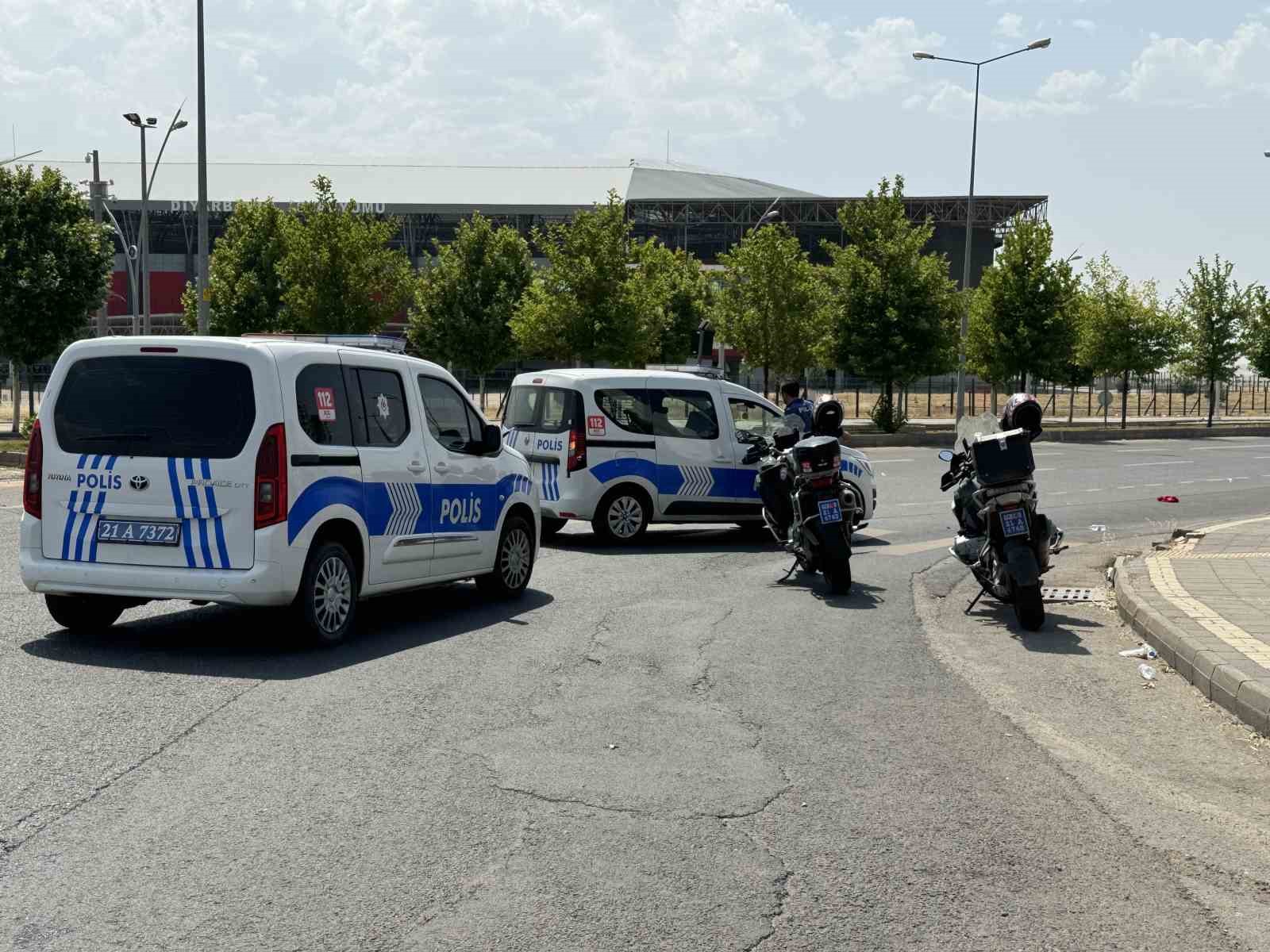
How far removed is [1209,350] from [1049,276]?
9.90 meters

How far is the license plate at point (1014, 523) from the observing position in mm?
10000

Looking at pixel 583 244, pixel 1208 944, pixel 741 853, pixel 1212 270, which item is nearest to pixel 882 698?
pixel 741 853

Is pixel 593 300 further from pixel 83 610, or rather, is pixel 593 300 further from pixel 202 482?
pixel 202 482

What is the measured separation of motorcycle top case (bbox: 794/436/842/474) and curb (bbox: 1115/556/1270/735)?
2611mm

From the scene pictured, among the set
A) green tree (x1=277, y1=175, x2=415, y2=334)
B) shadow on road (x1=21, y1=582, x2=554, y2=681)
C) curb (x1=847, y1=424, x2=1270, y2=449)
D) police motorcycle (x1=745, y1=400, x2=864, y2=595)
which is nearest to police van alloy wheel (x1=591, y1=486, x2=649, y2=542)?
police motorcycle (x1=745, y1=400, x2=864, y2=595)

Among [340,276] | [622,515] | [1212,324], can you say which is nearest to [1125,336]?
[1212,324]

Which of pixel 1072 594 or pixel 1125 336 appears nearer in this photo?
pixel 1072 594

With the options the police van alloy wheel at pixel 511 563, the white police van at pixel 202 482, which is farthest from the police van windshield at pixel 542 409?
the white police van at pixel 202 482

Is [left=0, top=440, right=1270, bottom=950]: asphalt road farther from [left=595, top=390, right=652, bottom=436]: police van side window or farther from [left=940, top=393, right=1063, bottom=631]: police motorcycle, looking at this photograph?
[left=595, top=390, right=652, bottom=436]: police van side window

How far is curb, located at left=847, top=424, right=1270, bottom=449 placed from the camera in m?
37.9

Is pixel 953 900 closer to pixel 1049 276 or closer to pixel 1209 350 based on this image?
pixel 1049 276

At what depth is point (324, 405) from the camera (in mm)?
8719

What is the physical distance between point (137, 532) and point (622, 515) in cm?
720

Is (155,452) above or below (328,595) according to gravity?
above
